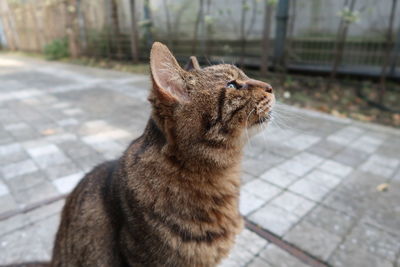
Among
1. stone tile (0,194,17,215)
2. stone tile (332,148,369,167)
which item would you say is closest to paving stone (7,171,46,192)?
stone tile (0,194,17,215)

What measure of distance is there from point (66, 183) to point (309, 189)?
292 centimetres

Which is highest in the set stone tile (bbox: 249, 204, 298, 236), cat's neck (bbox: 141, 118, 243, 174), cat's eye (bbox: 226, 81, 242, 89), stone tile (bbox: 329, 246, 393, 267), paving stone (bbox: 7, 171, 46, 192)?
cat's eye (bbox: 226, 81, 242, 89)

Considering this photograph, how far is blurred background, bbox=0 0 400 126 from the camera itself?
684cm

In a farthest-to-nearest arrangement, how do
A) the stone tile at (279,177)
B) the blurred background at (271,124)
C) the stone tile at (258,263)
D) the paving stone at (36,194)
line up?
the stone tile at (279,177)
the paving stone at (36,194)
the blurred background at (271,124)
the stone tile at (258,263)

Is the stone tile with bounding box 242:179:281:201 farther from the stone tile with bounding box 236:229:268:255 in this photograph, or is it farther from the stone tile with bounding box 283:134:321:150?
the stone tile with bounding box 283:134:321:150

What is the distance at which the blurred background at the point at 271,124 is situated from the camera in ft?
8.87

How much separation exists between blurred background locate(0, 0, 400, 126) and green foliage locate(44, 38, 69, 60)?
2.63 feet

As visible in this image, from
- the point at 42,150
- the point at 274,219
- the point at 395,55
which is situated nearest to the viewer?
the point at 274,219

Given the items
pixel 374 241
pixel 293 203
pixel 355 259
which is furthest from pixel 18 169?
pixel 374 241

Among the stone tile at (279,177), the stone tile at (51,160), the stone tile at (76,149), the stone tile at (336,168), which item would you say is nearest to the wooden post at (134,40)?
the stone tile at (76,149)

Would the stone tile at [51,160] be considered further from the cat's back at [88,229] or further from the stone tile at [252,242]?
the stone tile at [252,242]

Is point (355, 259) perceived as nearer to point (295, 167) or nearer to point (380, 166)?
point (295, 167)

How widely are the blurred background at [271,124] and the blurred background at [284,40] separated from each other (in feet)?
0.12

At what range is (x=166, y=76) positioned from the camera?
1.53 meters
